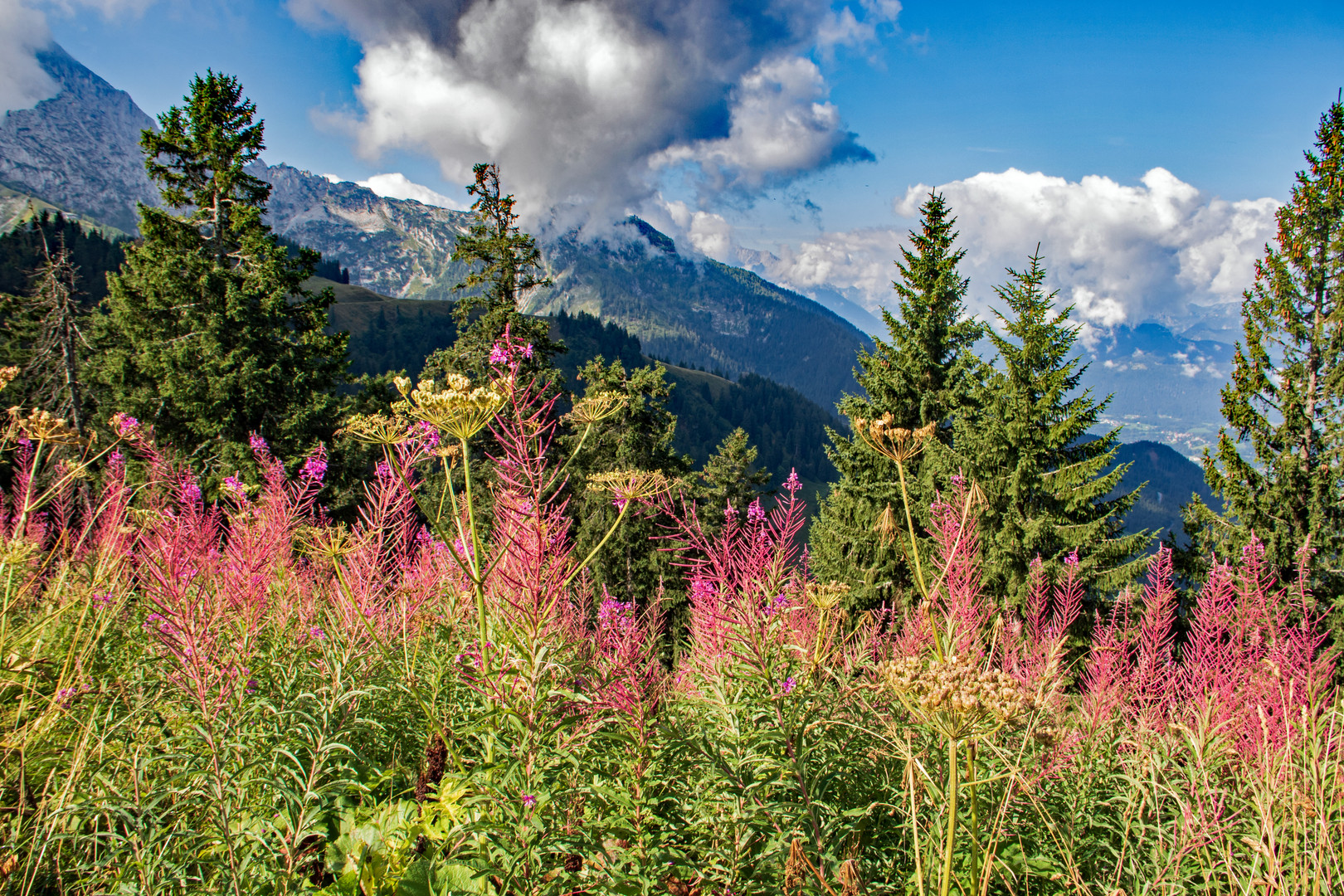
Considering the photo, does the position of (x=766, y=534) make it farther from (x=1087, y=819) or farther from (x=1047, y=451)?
(x=1047, y=451)

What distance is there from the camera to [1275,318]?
16.7m

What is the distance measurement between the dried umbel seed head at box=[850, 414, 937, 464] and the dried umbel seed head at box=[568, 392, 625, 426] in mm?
1030

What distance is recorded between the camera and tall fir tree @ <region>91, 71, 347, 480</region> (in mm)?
17375

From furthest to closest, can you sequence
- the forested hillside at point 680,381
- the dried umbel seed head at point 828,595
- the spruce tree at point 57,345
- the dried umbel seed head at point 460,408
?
the forested hillside at point 680,381, the spruce tree at point 57,345, the dried umbel seed head at point 828,595, the dried umbel seed head at point 460,408

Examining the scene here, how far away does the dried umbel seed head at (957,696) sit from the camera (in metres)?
1.45

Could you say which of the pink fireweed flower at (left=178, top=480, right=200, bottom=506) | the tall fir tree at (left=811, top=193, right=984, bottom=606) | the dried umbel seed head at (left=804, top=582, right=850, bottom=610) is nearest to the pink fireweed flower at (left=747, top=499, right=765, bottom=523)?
the dried umbel seed head at (left=804, top=582, right=850, bottom=610)

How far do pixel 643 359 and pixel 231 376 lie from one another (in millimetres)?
146140

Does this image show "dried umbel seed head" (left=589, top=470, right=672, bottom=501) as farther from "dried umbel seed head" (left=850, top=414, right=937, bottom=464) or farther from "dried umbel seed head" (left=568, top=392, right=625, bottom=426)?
"dried umbel seed head" (left=850, top=414, right=937, bottom=464)

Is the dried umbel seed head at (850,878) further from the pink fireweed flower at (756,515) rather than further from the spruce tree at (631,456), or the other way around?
the spruce tree at (631,456)

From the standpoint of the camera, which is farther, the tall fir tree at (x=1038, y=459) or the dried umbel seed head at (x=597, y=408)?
the tall fir tree at (x=1038, y=459)

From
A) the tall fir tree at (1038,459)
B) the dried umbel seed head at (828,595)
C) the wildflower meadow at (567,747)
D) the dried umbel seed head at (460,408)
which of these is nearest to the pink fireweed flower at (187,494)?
the wildflower meadow at (567,747)

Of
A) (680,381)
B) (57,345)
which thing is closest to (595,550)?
(57,345)

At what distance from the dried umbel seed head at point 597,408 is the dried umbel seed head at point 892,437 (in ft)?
3.38

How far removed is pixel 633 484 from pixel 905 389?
18.0 meters
